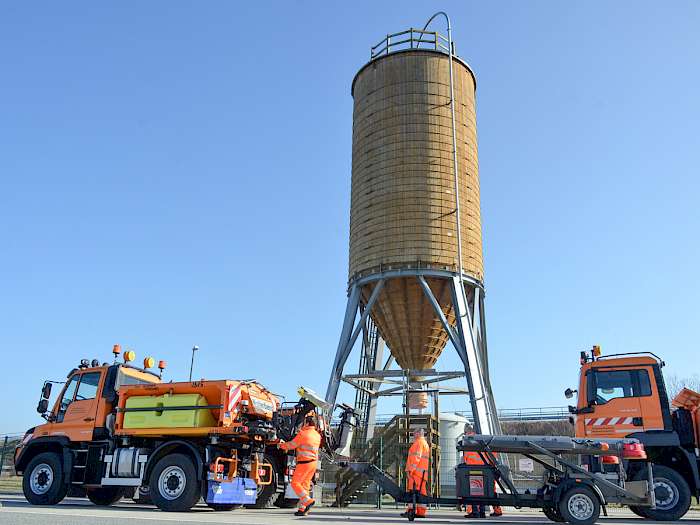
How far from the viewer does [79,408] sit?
12570 mm

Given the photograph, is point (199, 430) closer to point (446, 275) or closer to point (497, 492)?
point (497, 492)

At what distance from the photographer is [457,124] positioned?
2158 centimetres

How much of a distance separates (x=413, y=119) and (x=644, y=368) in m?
11.9

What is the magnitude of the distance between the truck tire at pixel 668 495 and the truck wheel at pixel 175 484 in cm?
728

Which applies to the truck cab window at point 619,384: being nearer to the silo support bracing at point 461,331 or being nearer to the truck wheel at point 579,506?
the truck wheel at point 579,506

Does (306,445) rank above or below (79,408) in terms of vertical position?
below

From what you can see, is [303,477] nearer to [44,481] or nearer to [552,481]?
[552,481]

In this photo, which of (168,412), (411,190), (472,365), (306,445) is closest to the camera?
(306,445)

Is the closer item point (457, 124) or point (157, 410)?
point (157, 410)

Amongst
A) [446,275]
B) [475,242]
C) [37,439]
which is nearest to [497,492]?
[37,439]

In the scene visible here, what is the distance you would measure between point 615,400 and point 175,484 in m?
7.75

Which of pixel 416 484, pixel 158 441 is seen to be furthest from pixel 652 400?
pixel 158 441

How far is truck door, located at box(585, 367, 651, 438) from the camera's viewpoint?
11555 mm

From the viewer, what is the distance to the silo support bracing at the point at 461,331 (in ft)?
64.1
